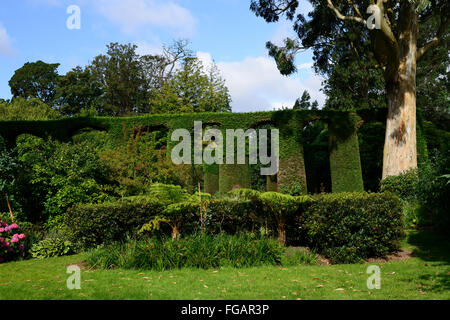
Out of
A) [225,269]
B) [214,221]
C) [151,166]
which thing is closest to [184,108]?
[151,166]

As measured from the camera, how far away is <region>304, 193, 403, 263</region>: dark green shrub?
7203mm

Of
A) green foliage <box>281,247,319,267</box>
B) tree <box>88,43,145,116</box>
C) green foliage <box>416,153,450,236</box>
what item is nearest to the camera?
green foliage <box>281,247,319,267</box>

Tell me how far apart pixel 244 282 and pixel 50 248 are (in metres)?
5.42

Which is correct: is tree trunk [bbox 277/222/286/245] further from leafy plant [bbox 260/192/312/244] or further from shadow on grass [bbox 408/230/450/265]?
shadow on grass [bbox 408/230/450/265]

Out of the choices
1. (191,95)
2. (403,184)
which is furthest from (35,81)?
(403,184)

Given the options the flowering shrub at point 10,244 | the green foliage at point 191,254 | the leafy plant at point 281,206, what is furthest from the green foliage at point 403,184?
the flowering shrub at point 10,244

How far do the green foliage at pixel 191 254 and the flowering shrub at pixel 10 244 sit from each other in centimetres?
229

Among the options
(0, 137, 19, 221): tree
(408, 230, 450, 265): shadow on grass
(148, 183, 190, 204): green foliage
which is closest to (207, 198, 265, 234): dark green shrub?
(148, 183, 190, 204): green foliage

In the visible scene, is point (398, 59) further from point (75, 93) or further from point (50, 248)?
point (75, 93)

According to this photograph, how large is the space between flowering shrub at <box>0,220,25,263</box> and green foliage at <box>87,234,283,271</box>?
2.29 m

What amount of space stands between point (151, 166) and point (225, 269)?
22.0 ft

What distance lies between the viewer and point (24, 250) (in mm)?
8445

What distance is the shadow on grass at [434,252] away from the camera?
5370 millimetres
